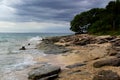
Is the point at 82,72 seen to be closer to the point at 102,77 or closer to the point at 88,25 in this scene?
the point at 102,77

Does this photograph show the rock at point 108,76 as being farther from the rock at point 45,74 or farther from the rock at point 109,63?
the rock at point 45,74

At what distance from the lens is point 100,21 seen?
246 ft

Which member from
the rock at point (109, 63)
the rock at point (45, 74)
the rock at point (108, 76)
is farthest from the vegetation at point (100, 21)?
the rock at point (108, 76)

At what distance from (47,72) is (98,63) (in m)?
3.79

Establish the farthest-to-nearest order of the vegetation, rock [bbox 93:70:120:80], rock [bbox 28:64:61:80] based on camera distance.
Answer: the vegetation → rock [bbox 28:64:61:80] → rock [bbox 93:70:120:80]

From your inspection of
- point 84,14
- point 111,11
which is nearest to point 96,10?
point 84,14

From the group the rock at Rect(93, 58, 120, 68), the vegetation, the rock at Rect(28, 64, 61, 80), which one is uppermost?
the vegetation

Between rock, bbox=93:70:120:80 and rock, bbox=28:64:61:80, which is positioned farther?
rock, bbox=28:64:61:80

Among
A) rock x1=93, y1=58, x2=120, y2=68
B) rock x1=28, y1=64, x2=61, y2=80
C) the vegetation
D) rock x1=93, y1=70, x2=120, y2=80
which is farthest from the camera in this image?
the vegetation

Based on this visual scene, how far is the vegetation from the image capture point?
7044 centimetres

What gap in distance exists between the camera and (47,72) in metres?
15.5

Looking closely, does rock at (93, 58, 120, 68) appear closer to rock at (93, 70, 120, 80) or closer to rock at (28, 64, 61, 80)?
rock at (28, 64, 61, 80)

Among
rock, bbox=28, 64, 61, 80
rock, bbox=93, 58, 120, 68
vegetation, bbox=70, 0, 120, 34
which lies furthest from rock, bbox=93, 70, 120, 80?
vegetation, bbox=70, 0, 120, 34

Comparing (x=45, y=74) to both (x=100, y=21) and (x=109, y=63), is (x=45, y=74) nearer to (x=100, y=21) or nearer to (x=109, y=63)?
(x=109, y=63)
